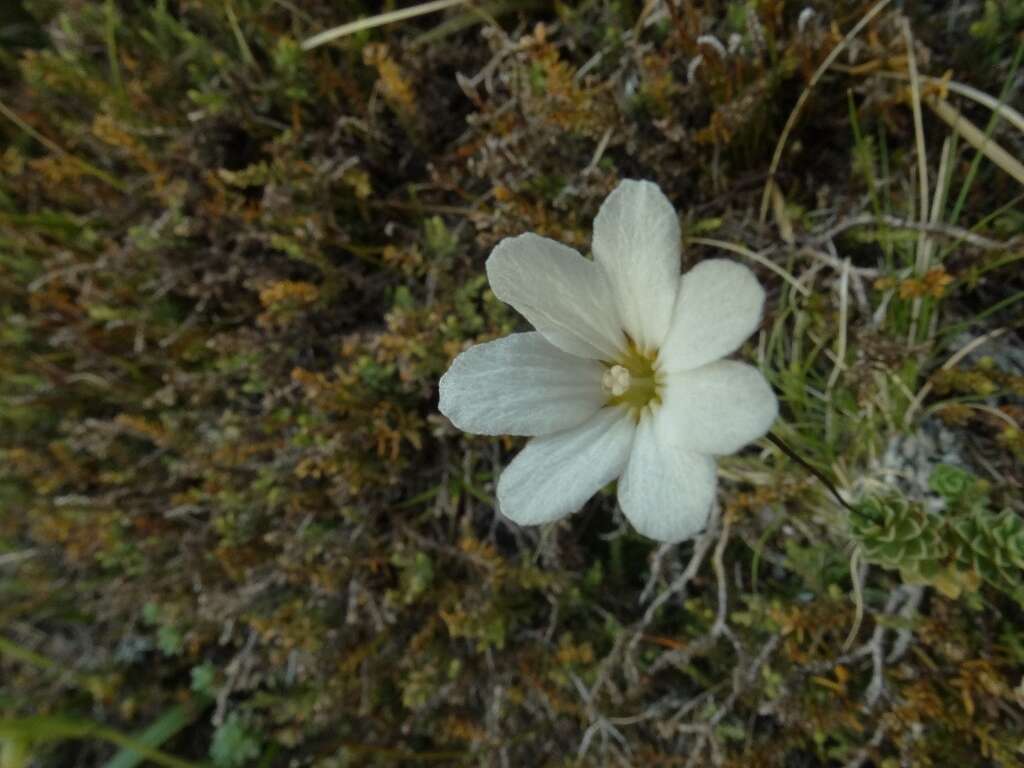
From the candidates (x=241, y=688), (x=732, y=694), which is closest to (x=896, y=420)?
(x=732, y=694)

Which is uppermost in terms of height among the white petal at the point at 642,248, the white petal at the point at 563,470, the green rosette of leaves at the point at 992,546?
the white petal at the point at 642,248

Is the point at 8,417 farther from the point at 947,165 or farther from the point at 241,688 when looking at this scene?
the point at 947,165

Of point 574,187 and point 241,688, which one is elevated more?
point 574,187

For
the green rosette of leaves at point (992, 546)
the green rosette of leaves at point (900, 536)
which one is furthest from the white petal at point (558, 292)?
the green rosette of leaves at point (992, 546)

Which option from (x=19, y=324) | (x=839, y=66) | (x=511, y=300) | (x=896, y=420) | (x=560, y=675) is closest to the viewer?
(x=511, y=300)

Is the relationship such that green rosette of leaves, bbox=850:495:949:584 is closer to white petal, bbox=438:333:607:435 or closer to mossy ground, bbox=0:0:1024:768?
mossy ground, bbox=0:0:1024:768

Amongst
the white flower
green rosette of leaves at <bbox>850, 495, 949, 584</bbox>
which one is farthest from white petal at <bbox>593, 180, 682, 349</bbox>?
green rosette of leaves at <bbox>850, 495, 949, 584</bbox>

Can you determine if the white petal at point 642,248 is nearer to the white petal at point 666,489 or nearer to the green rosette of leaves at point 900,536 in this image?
the white petal at point 666,489
